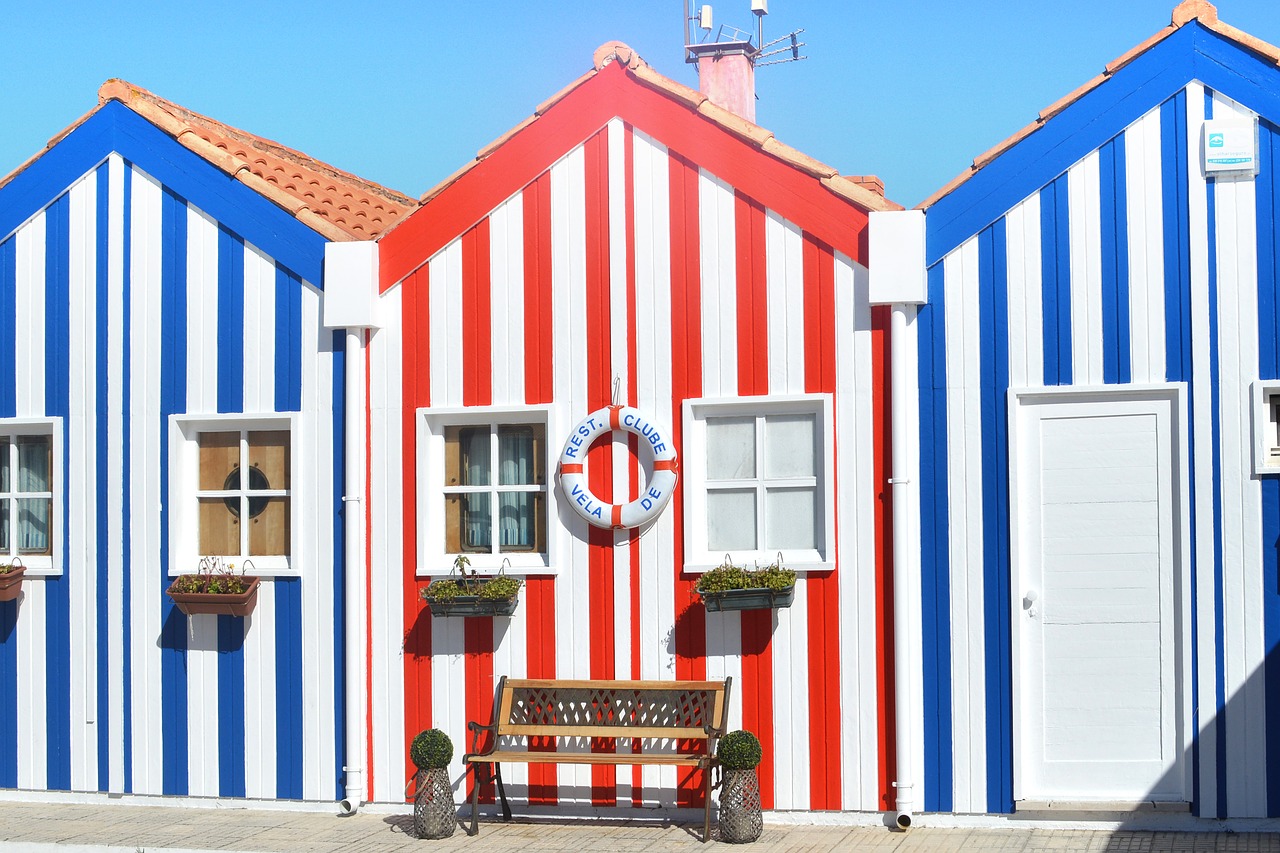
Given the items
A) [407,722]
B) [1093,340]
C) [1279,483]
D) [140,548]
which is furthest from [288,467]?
[1279,483]

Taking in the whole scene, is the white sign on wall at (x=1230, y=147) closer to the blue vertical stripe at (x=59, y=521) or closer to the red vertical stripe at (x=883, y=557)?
the red vertical stripe at (x=883, y=557)

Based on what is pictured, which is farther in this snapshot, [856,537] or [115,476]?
[115,476]

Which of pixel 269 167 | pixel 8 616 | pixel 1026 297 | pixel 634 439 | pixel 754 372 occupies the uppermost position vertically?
pixel 269 167

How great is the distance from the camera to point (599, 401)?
8.72m

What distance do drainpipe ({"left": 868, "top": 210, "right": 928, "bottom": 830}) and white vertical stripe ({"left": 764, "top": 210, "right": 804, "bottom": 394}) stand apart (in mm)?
470

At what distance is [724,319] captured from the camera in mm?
8547

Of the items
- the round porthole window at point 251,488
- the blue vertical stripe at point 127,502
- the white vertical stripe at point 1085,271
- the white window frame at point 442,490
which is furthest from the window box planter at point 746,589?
the blue vertical stripe at point 127,502

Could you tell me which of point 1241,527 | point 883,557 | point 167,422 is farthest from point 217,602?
point 1241,527

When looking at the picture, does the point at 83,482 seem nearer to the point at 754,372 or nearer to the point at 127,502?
the point at 127,502

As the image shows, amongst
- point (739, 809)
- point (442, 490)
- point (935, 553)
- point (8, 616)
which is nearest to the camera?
point (739, 809)

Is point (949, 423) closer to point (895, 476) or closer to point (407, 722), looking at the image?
point (895, 476)

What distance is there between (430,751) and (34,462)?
349 cm

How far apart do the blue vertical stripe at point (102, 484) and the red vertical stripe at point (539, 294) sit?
9.06 ft

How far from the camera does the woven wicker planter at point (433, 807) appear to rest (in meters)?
8.16
